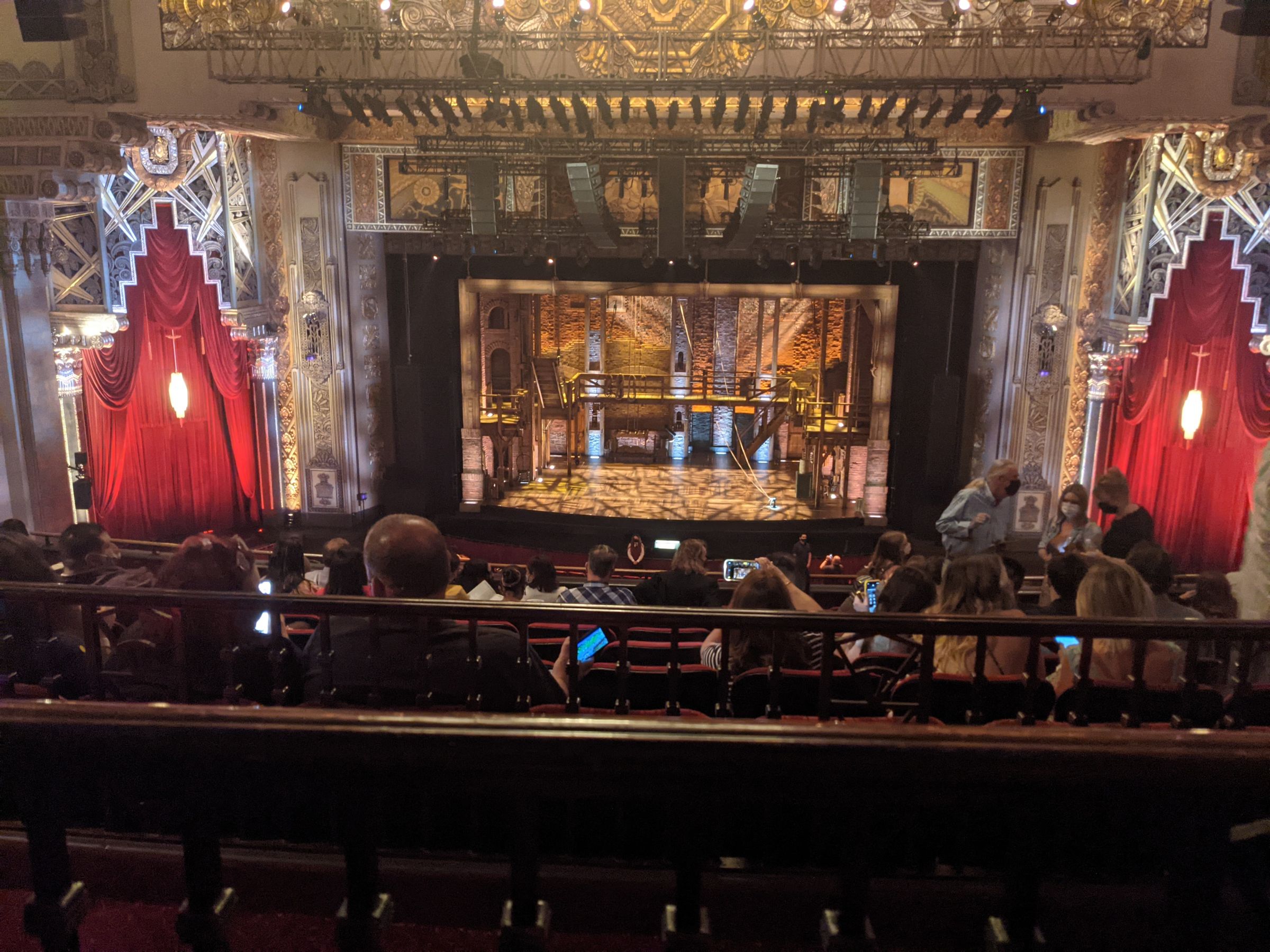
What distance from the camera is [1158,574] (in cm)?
374

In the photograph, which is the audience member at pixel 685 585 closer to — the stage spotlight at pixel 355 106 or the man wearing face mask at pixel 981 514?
the man wearing face mask at pixel 981 514

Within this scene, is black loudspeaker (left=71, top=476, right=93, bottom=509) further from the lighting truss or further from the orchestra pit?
the lighting truss

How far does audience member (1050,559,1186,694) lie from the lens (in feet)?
9.79

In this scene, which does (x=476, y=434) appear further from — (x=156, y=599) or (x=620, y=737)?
(x=620, y=737)

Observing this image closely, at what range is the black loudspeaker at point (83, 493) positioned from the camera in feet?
26.9

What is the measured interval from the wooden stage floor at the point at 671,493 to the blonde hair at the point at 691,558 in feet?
19.5

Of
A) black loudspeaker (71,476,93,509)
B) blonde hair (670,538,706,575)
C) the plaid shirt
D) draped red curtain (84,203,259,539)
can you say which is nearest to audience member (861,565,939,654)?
the plaid shirt

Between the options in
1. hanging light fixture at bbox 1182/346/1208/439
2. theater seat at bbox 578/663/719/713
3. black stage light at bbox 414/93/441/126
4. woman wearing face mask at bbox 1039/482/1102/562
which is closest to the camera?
theater seat at bbox 578/663/719/713

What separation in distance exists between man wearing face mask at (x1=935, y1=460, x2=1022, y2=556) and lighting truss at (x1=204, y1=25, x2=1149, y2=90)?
282 centimetres

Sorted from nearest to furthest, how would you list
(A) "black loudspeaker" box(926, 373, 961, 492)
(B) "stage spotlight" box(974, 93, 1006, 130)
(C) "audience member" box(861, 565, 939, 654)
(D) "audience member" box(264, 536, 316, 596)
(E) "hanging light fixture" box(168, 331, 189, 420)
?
1. (C) "audience member" box(861, 565, 939, 654)
2. (D) "audience member" box(264, 536, 316, 596)
3. (B) "stage spotlight" box(974, 93, 1006, 130)
4. (E) "hanging light fixture" box(168, 331, 189, 420)
5. (A) "black loudspeaker" box(926, 373, 961, 492)

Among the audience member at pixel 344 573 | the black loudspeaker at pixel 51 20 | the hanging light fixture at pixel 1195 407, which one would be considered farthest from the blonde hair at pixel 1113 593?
the hanging light fixture at pixel 1195 407

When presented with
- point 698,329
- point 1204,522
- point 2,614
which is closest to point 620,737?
point 2,614

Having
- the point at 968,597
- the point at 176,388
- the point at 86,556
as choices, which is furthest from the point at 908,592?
the point at 176,388

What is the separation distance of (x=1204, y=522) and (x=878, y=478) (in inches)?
130
